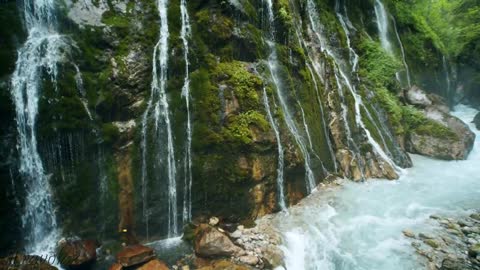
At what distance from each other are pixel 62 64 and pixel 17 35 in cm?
97

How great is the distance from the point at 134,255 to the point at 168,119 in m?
3.16

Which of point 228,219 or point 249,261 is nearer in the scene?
point 249,261

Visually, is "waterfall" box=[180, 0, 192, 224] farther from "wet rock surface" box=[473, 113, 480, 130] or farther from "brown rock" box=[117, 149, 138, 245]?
"wet rock surface" box=[473, 113, 480, 130]

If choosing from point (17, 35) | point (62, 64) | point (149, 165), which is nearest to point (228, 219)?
point (149, 165)

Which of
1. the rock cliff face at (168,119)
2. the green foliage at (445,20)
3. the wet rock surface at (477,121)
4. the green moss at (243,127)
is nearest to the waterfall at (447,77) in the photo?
the green foliage at (445,20)

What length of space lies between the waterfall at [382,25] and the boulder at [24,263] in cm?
1728

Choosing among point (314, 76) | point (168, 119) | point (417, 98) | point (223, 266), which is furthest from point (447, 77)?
point (223, 266)

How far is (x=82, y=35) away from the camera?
7746 millimetres

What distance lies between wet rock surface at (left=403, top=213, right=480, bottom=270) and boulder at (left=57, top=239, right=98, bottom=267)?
22.8ft

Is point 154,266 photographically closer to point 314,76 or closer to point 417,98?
point 314,76

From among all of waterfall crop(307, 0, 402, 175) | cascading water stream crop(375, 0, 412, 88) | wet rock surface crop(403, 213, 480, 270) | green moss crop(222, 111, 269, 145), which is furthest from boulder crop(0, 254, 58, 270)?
cascading water stream crop(375, 0, 412, 88)

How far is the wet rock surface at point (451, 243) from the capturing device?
23.8 ft

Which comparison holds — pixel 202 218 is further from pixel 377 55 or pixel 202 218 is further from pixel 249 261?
pixel 377 55

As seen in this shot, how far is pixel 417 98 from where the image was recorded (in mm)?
15836
